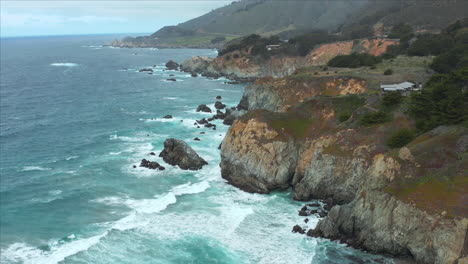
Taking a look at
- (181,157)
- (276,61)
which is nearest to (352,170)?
(181,157)

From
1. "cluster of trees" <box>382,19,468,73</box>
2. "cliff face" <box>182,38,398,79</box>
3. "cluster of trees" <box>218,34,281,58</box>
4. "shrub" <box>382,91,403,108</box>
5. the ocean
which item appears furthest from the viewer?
"cluster of trees" <box>218,34,281,58</box>

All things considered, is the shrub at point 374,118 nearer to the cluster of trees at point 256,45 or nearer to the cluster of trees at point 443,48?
the cluster of trees at point 443,48

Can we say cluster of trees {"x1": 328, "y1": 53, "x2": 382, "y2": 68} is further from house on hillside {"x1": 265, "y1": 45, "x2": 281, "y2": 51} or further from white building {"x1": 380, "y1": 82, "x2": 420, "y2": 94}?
house on hillside {"x1": 265, "y1": 45, "x2": 281, "y2": 51}

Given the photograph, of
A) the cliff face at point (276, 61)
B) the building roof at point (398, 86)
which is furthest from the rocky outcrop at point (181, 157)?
the cliff face at point (276, 61)

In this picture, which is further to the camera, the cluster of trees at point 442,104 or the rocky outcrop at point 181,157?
the rocky outcrop at point 181,157

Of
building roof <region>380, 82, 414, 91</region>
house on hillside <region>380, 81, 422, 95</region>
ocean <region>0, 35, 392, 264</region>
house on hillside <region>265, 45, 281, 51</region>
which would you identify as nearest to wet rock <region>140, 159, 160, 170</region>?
ocean <region>0, 35, 392, 264</region>

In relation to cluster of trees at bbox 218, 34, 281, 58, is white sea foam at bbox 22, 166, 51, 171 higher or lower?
lower
